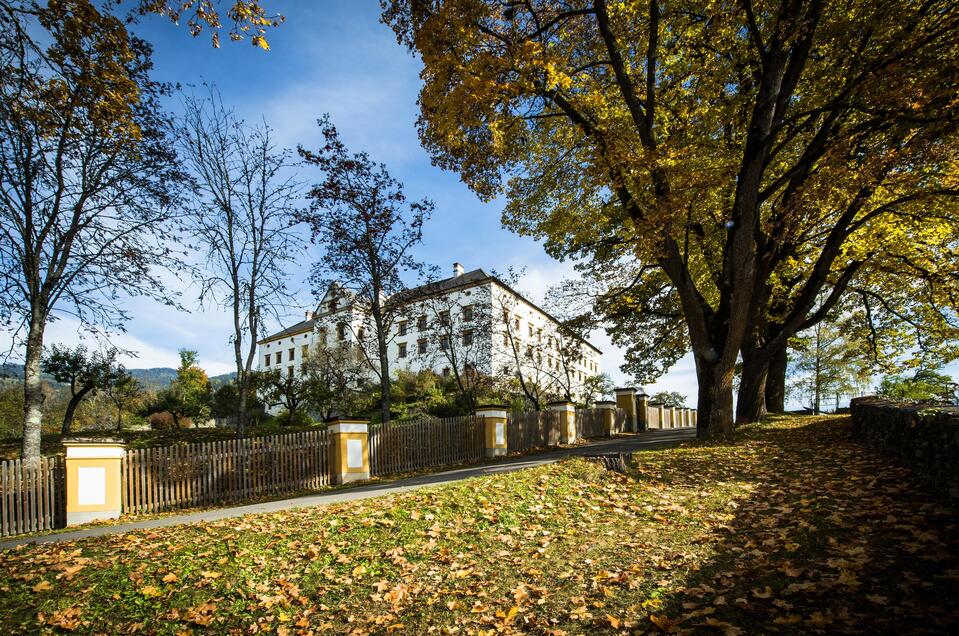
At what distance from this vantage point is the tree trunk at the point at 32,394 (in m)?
11.4

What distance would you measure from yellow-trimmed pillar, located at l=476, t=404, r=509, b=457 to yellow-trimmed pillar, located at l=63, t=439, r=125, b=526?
10605mm

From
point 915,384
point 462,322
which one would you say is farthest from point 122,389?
point 915,384

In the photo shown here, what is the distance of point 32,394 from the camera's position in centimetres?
1183

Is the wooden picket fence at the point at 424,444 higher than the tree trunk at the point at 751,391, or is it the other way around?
the tree trunk at the point at 751,391

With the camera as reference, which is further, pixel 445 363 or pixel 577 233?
pixel 445 363

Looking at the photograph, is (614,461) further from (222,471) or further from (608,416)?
(608,416)

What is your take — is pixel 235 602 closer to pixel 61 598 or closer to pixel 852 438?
pixel 61 598

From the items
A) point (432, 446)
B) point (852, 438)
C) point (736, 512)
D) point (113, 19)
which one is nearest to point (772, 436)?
point (852, 438)

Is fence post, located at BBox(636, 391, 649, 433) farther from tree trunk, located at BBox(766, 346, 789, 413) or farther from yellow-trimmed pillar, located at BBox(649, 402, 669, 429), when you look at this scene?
tree trunk, located at BBox(766, 346, 789, 413)

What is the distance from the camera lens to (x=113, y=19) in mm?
5891

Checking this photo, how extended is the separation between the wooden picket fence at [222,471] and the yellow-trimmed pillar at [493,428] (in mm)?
5931

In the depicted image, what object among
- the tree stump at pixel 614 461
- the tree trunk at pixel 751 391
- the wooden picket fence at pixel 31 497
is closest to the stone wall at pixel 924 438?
the tree stump at pixel 614 461

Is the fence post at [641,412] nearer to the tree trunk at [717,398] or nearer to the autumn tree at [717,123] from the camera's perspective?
the autumn tree at [717,123]

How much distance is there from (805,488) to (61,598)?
368 inches
